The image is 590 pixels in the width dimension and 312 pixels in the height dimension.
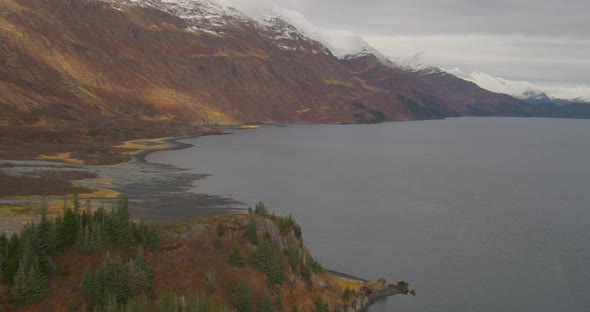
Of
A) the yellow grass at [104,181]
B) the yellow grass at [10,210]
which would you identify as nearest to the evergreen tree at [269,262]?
the yellow grass at [10,210]

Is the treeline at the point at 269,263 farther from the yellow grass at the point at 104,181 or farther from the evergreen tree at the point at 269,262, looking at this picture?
the yellow grass at the point at 104,181

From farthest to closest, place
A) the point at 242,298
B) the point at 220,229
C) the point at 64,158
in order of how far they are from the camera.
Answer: the point at 64,158
the point at 220,229
the point at 242,298

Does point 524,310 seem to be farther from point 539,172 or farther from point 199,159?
point 199,159

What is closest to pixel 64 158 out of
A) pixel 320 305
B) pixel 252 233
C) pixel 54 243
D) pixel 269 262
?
pixel 252 233

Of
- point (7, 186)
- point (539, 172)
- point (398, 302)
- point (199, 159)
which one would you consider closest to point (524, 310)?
point (398, 302)

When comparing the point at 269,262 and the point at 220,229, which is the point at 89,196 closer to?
the point at 220,229

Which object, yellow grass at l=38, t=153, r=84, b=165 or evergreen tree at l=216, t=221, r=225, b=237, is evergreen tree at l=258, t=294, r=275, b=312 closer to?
evergreen tree at l=216, t=221, r=225, b=237
